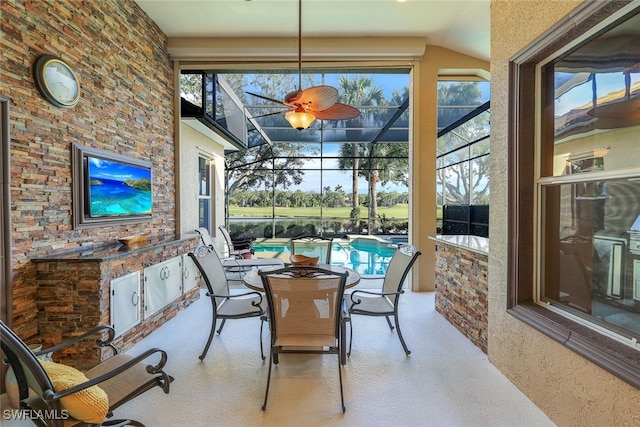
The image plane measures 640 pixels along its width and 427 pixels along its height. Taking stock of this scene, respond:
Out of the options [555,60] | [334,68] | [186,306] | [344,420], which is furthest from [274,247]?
[555,60]

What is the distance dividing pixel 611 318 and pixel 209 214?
6.51 m

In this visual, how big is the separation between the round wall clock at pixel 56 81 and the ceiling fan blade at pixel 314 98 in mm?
1992

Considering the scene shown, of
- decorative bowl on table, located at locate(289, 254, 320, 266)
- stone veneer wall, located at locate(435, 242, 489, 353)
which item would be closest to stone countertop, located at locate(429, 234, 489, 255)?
stone veneer wall, located at locate(435, 242, 489, 353)

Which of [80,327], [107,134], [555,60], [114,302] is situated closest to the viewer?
[555,60]

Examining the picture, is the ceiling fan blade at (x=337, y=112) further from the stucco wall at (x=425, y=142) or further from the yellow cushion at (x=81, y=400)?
the yellow cushion at (x=81, y=400)

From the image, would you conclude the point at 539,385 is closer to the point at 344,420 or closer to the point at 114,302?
the point at 344,420

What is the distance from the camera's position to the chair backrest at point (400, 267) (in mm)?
2578

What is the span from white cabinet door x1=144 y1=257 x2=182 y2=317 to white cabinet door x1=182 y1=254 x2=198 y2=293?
0.11 metres

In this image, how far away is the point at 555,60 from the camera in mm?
1929

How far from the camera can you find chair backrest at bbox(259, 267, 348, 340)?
1.87 metres

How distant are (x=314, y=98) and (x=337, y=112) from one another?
424 mm

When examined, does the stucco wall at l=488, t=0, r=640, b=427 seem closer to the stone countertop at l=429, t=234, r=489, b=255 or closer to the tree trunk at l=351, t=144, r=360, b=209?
the stone countertop at l=429, t=234, r=489, b=255

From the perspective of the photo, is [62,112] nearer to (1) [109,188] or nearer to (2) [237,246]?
(1) [109,188]

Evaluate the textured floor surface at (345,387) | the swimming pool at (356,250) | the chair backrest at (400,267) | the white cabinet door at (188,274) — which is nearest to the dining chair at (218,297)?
Answer: the textured floor surface at (345,387)
